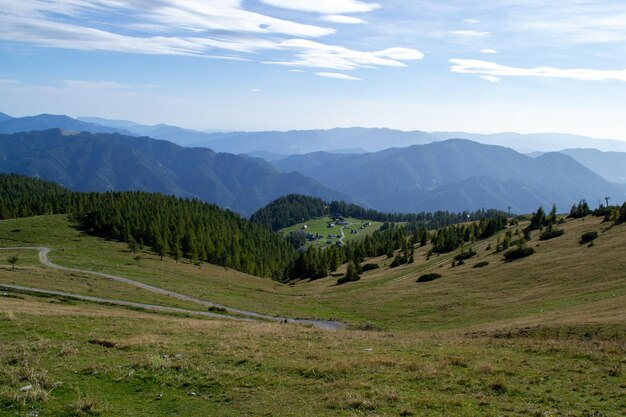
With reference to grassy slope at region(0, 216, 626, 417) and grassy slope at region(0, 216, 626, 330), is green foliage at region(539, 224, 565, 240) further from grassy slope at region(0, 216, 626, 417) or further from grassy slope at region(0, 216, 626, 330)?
grassy slope at region(0, 216, 626, 417)

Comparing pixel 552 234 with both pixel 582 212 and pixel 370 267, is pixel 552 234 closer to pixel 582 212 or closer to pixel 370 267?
pixel 582 212

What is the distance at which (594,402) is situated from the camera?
60.1ft

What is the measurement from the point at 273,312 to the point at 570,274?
145 ft

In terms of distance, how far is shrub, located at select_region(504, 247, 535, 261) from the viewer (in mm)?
85875

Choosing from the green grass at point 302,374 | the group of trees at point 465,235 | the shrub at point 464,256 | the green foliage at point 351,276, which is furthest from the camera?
the group of trees at point 465,235

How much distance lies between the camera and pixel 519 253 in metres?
86.5

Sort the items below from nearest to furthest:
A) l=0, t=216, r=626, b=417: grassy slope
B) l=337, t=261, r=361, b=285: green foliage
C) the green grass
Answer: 1. the green grass
2. l=0, t=216, r=626, b=417: grassy slope
3. l=337, t=261, r=361, b=285: green foliage

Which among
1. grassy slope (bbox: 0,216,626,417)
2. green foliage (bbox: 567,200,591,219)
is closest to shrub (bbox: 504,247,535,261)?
grassy slope (bbox: 0,216,626,417)

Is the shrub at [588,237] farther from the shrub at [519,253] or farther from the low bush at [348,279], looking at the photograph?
the low bush at [348,279]

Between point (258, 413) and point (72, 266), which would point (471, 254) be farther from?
point (258, 413)

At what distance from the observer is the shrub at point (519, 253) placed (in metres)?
85.9

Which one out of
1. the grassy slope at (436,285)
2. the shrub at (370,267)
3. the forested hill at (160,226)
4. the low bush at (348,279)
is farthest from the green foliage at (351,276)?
the forested hill at (160,226)

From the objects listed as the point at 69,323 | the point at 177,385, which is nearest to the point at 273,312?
the point at 69,323

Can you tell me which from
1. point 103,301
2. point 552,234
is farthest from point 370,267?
point 103,301
